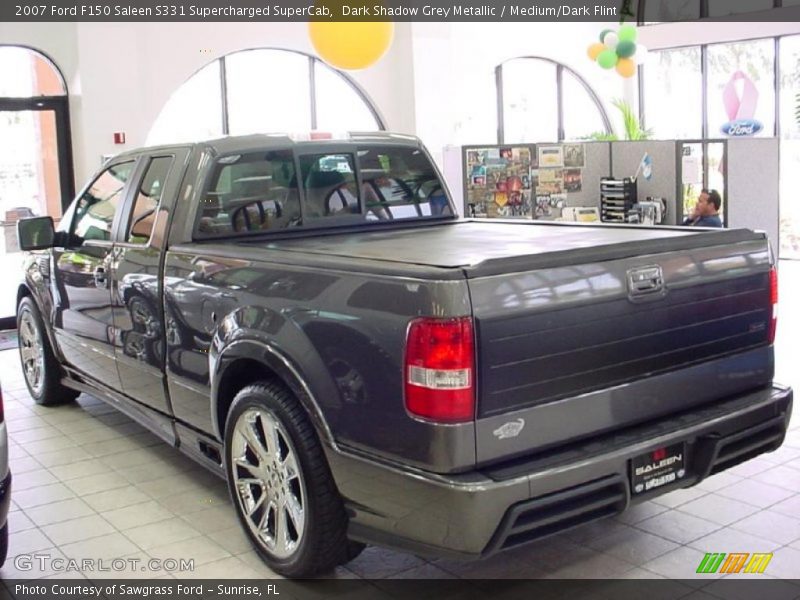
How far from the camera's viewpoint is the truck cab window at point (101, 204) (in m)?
4.82

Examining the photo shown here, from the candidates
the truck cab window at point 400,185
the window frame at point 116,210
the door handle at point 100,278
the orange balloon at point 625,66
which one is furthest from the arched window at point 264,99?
the truck cab window at point 400,185

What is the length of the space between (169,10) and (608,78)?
8.36 m

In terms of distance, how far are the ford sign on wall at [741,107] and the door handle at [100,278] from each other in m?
12.9

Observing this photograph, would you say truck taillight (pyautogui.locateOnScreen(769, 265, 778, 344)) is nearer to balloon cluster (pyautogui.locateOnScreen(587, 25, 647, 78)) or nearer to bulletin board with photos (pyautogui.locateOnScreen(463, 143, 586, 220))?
bulletin board with photos (pyautogui.locateOnScreen(463, 143, 586, 220))

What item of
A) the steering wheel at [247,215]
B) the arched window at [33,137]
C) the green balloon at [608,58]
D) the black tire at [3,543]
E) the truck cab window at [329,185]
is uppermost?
the green balloon at [608,58]

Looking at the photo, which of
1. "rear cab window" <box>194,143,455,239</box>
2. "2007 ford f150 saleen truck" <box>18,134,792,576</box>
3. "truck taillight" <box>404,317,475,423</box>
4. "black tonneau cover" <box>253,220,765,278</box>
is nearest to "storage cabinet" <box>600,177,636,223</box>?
"black tonneau cover" <box>253,220,765,278</box>

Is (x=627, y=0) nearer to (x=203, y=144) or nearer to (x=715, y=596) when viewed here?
(x=203, y=144)

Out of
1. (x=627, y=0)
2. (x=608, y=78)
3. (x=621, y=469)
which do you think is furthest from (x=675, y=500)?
(x=608, y=78)

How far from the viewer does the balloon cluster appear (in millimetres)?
12945

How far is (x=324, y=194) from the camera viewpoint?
14.5ft

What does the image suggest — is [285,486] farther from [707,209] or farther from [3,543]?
[707,209]

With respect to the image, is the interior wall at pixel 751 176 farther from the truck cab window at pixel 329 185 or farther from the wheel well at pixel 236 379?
the wheel well at pixel 236 379

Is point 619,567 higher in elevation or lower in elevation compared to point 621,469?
lower

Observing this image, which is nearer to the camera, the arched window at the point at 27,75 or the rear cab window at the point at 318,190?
the rear cab window at the point at 318,190
